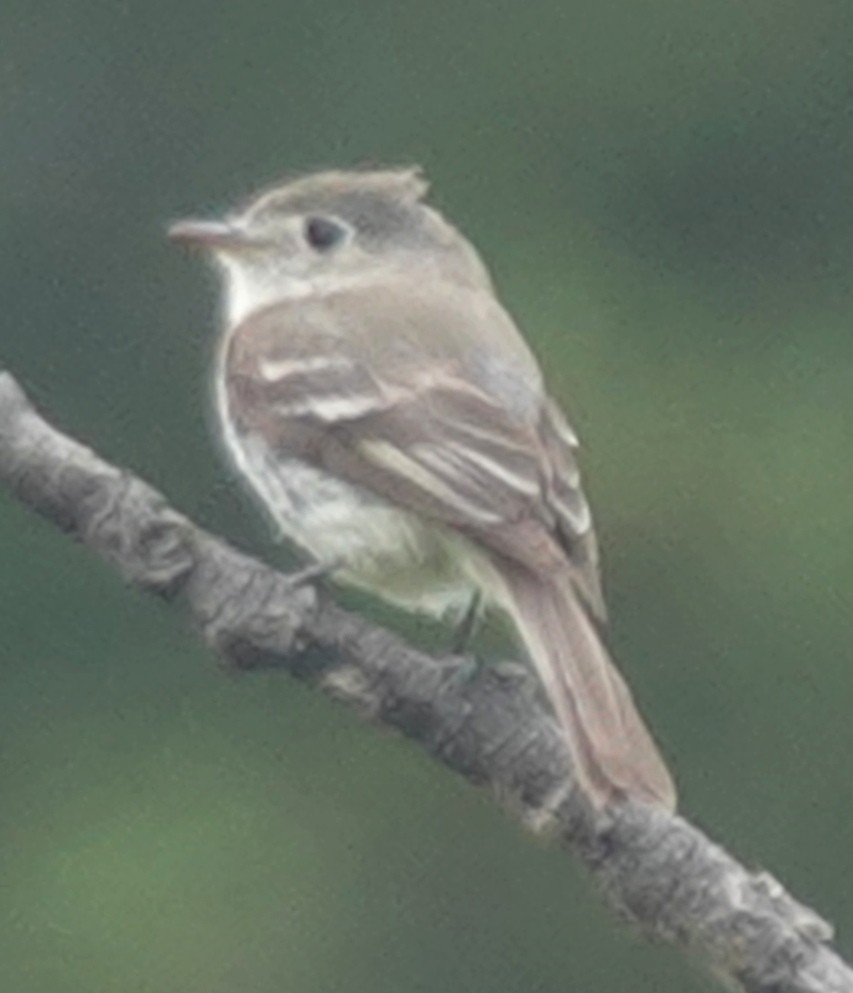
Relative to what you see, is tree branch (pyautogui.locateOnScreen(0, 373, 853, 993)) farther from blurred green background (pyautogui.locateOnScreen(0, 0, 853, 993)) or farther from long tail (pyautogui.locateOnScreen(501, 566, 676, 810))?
blurred green background (pyautogui.locateOnScreen(0, 0, 853, 993))

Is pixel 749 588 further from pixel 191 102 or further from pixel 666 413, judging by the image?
pixel 191 102

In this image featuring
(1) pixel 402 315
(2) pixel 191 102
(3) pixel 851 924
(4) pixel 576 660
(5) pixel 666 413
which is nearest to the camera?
(4) pixel 576 660

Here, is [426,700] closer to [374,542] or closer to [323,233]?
[374,542]

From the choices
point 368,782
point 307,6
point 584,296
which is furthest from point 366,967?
point 307,6

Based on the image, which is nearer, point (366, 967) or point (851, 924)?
point (851, 924)

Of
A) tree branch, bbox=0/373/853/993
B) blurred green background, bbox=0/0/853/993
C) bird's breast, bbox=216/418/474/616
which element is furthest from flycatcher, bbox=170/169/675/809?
blurred green background, bbox=0/0/853/993

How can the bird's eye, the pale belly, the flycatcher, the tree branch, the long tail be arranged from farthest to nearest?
the bird's eye, the pale belly, the flycatcher, the long tail, the tree branch
